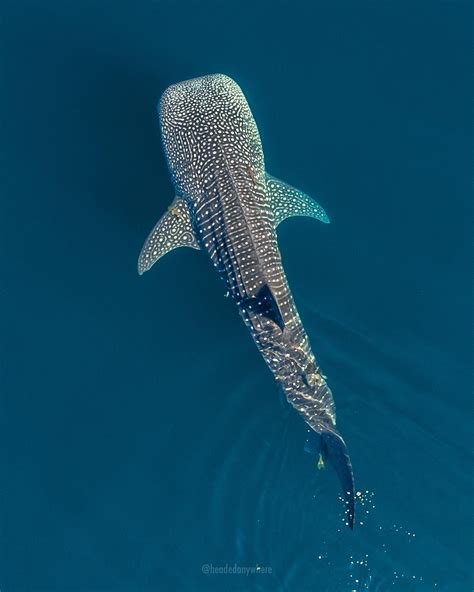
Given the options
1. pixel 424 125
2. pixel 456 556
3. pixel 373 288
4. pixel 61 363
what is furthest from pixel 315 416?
pixel 424 125

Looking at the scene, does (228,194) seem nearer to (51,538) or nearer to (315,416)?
(315,416)

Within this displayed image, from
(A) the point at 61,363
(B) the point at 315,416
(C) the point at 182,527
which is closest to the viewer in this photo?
(B) the point at 315,416

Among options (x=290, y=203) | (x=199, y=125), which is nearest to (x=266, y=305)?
(x=290, y=203)

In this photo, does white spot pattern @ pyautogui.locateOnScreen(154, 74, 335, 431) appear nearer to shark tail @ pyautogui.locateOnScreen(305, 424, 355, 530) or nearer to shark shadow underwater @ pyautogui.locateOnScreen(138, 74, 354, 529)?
shark shadow underwater @ pyautogui.locateOnScreen(138, 74, 354, 529)

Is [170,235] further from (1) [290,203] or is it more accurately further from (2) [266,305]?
(2) [266,305]

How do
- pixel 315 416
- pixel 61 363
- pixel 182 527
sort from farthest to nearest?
pixel 61 363, pixel 182 527, pixel 315 416

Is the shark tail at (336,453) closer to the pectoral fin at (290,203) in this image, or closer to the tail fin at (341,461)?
the tail fin at (341,461)
